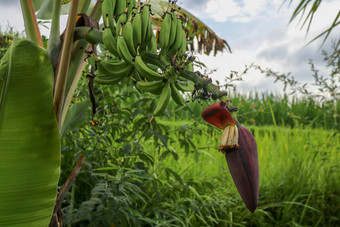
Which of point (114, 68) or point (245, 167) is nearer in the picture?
point (245, 167)

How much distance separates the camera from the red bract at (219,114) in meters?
0.54

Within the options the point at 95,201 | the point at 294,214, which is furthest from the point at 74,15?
the point at 294,214

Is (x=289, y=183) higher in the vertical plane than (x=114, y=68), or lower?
lower

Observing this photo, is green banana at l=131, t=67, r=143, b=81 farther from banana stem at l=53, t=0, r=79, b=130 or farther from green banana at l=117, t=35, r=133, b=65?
banana stem at l=53, t=0, r=79, b=130

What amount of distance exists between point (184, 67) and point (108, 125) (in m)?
0.94

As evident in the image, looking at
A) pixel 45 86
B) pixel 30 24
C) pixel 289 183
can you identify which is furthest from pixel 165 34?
pixel 289 183

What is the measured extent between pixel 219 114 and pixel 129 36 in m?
0.21

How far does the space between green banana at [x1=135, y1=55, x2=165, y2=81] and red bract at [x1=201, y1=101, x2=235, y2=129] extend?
0.10 m

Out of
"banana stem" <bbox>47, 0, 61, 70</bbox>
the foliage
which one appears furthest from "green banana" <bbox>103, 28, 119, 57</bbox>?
the foliage

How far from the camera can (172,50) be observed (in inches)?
26.6

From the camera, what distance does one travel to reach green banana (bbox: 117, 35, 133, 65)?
0.61 metres

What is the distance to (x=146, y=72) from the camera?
A: 576mm

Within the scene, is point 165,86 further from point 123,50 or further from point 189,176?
point 189,176

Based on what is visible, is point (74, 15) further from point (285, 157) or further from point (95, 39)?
point (285, 157)
